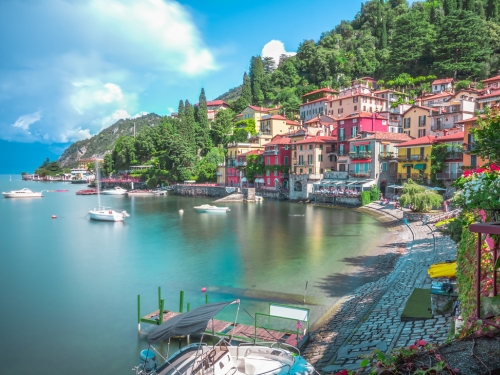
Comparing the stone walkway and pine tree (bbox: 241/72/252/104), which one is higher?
pine tree (bbox: 241/72/252/104)

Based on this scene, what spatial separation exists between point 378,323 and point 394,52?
264 feet

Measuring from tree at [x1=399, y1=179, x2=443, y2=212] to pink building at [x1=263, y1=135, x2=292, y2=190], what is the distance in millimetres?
29594

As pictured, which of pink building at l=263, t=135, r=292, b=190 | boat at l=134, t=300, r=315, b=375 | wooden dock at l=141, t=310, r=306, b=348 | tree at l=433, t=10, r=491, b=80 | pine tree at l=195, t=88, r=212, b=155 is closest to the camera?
boat at l=134, t=300, r=315, b=375

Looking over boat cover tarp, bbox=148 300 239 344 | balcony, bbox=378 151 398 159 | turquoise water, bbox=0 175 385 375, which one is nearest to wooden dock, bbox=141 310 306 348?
turquoise water, bbox=0 175 385 375

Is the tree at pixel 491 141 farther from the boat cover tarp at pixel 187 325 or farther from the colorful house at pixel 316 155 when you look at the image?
the colorful house at pixel 316 155

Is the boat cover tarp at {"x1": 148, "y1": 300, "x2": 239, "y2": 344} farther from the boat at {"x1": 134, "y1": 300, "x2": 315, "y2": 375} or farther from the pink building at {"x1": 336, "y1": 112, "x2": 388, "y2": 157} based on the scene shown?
the pink building at {"x1": 336, "y1": 112, "x2": 388, "y2": 157}

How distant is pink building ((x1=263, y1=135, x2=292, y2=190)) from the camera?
64062 mm

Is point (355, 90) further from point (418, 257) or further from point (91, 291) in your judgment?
point (91, 291)

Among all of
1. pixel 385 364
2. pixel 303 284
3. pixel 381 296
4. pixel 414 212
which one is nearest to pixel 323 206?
pixel 414 212

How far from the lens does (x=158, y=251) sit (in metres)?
29.3

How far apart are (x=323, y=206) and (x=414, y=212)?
750 inches

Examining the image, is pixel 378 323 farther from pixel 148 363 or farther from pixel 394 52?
pixel 394 52

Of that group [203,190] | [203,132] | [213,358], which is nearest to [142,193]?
[203,190]

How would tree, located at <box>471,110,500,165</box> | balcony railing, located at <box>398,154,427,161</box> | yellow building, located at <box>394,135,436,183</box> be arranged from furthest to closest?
1. balcony railing, located at <box>398,154,427,161</box>
2. yellow building, located at <box>394,135,436,183</box>
3. tree, located at <box>471,110,500,165</box>
